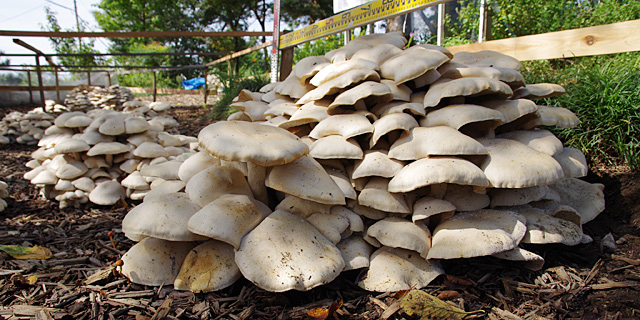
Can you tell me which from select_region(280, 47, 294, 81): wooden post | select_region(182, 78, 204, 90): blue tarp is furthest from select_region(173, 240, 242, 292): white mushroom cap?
select_region(182, 78, 204, 90): blue tarp

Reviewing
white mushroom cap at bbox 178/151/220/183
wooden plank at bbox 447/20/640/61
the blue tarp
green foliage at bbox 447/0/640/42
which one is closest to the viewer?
white mushroom cap at bbox 178/151/220/183

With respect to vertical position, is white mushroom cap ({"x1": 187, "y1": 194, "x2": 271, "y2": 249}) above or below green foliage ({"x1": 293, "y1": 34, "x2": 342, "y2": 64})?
below

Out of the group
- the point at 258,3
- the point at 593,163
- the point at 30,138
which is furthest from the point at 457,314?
the point at 258,3

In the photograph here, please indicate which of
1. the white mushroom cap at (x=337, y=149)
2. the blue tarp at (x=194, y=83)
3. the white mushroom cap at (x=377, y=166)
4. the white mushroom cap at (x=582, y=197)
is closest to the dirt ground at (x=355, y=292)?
the white mushroom cap at (x=582, y=197)

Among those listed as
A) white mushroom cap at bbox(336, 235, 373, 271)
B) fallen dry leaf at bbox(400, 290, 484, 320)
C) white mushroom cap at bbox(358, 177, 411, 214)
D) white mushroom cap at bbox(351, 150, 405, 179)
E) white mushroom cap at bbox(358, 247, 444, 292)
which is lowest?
fallen dry leaf at bbox(400, 290, 484, 320)

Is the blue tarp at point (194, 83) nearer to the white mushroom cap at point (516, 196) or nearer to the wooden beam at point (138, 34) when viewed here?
the wooden beam at point (138, 34)

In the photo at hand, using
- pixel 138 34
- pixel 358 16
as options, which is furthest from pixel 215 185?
pixel 138 34

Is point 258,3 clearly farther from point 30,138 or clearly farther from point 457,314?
point 457,314

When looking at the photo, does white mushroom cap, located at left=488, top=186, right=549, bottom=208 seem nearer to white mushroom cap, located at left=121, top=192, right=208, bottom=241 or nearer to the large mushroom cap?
the large mushroom cap

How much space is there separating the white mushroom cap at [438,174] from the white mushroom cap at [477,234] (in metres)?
0.25

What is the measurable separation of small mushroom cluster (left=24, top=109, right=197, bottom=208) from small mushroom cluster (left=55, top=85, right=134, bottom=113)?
21.6ft

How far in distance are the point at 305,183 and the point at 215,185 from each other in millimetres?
557

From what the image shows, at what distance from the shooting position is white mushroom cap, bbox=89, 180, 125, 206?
11.1 feet

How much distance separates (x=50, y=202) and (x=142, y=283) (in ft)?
8.72
